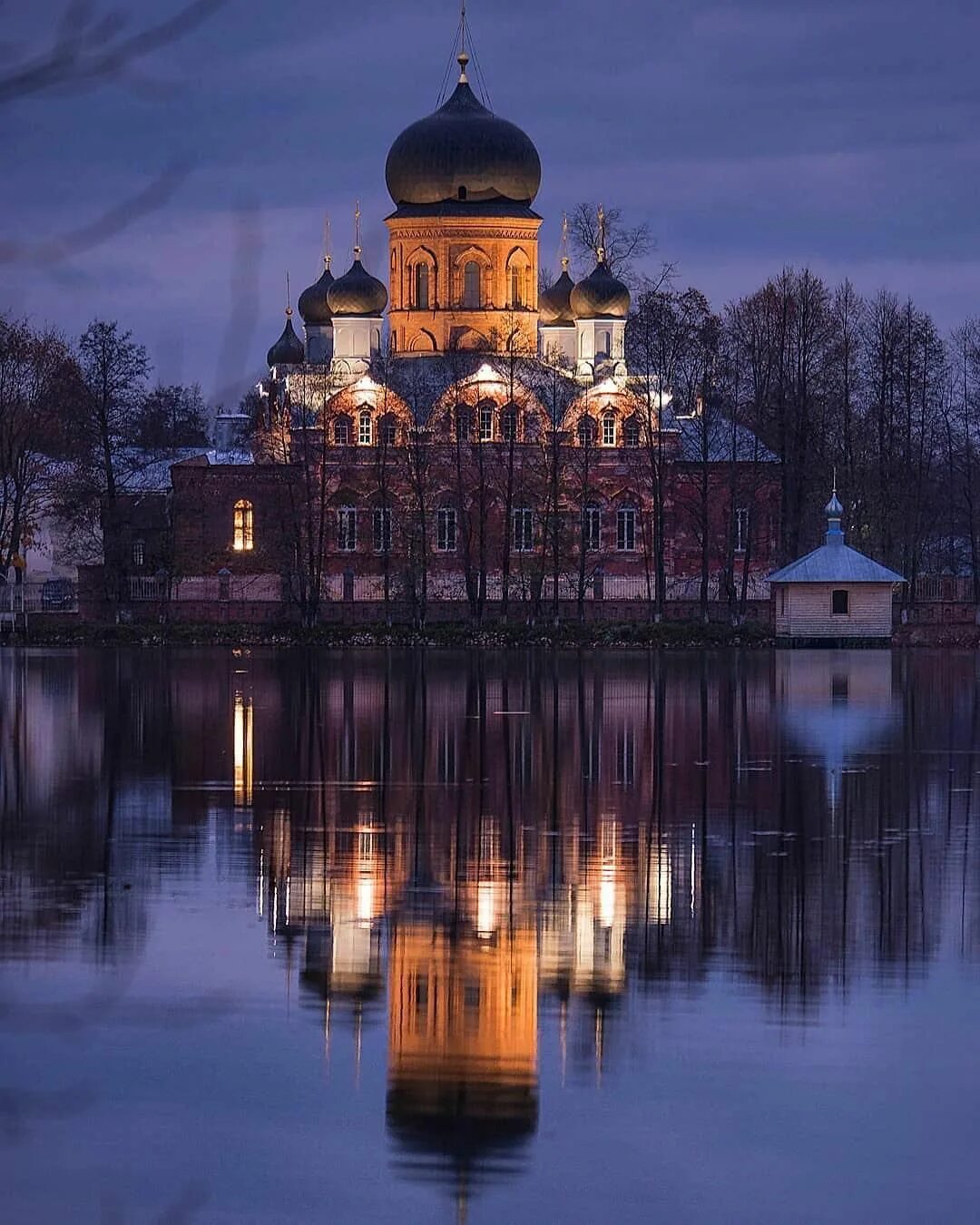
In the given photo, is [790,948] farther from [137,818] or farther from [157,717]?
[157,717]

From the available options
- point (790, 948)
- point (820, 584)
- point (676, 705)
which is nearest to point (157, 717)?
point (676, 705)

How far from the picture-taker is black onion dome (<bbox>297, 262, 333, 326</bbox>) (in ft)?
283

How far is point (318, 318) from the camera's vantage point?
285ft

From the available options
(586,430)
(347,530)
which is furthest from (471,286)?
(347,530)

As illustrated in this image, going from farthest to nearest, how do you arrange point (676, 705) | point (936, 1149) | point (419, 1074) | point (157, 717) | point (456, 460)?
point (456, 460) → point (676, 705) → point (157, 717) → point (419, 1074) → point (936, 1149)

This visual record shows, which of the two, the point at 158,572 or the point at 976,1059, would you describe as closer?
the point at 976,1059

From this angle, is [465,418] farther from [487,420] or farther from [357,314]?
[357,314]

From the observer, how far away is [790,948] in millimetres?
12758

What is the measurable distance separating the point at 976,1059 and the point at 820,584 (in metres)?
49.9

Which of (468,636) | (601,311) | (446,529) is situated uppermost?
(601,311)

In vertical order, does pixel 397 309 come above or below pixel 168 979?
above

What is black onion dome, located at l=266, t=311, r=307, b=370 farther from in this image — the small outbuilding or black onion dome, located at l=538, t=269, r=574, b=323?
the small outbuilding

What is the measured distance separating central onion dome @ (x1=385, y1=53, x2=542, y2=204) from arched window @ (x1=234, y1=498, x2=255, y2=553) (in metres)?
10.8

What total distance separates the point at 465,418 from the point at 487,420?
228cm
